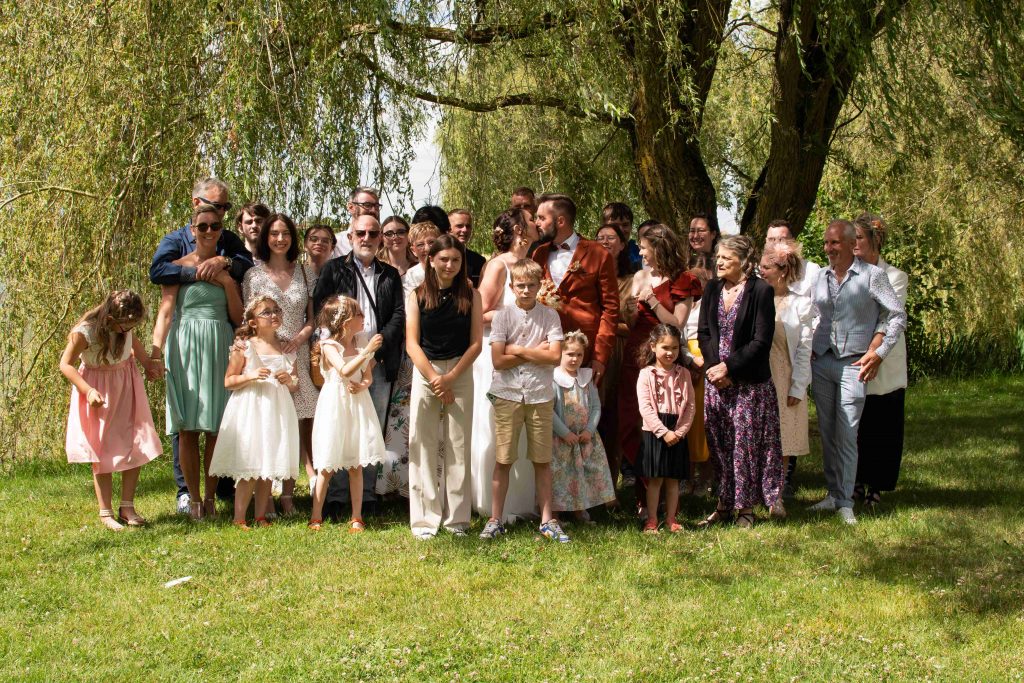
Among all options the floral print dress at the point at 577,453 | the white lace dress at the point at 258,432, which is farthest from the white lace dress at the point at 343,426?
the floral print dress at the point at 577,453

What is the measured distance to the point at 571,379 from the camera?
733cm

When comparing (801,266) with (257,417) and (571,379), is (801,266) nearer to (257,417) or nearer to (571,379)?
(571,379)

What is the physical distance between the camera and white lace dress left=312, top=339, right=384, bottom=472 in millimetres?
7215

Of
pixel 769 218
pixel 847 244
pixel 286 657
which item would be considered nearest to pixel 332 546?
pixel 286 657

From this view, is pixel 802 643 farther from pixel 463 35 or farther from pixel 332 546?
pixel 463 35

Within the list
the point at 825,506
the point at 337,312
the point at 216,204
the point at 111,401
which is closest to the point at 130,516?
the point at 111,401

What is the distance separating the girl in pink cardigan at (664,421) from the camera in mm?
7180

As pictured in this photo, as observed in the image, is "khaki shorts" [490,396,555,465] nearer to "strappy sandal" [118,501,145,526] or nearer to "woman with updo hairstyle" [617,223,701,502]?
"woman with updo hairstyle" [617,223,701,502]

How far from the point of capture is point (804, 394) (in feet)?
25.2

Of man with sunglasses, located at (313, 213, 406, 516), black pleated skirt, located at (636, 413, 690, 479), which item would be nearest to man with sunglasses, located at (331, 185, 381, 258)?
man with sunglasses, located at (313, 213, 406, 516)

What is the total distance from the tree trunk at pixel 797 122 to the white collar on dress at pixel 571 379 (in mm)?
2903

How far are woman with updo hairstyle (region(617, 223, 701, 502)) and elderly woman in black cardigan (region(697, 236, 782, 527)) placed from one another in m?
0.31

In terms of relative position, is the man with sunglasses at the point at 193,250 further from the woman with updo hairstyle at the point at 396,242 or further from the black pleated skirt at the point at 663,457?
the black pleated skirt at the point at 663,457

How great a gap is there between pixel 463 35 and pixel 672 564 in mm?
4401
